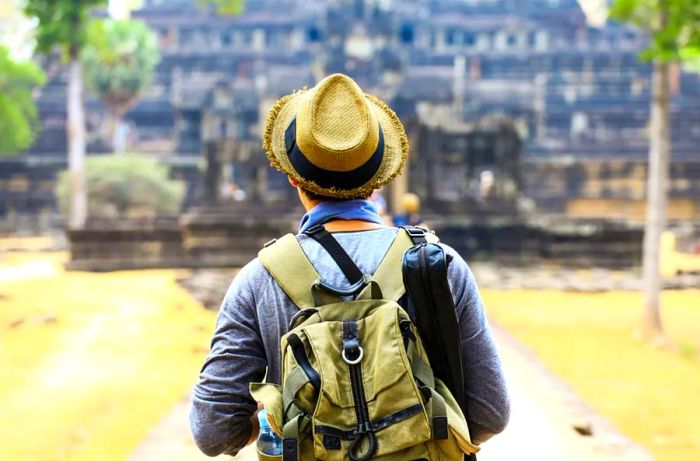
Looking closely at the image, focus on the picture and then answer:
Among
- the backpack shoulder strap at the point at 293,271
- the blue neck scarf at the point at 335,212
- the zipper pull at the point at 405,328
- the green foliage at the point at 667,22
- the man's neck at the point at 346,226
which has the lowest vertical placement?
the zipper pull at the point at 405,328

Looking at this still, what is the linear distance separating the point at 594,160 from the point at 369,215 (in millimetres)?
24072

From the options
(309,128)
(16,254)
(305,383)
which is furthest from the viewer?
(16,254)

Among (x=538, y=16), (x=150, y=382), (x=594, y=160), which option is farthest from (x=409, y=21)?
(x=150, y=382)

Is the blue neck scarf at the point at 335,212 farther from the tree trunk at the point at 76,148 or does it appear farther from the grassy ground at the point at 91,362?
the tree trunk at the point at 76,148

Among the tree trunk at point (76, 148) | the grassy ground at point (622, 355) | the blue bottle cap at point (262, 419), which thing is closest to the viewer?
the blue bottle cap at point (262, 419)

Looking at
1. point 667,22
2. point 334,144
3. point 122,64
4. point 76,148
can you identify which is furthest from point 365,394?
point 122,64

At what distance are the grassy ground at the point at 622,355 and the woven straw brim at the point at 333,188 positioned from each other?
11.7 feet

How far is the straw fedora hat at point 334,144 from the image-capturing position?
1.58 m

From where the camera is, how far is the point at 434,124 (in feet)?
54.8

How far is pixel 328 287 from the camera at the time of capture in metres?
1.47

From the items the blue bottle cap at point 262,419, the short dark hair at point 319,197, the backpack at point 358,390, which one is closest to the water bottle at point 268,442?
the blue bottle cap at point 262,419

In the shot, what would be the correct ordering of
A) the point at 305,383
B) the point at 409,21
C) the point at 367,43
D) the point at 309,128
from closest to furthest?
the point at 305,383, the point at 309,128, the point at 367,43, the point at 409,21

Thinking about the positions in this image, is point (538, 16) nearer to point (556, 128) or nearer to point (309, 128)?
point (556, 128)

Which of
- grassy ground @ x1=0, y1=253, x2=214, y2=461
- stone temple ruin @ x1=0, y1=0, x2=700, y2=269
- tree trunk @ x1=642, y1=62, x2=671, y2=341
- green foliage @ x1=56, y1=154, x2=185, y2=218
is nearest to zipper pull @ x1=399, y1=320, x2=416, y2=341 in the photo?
grassy ground @ x1=0, y1=253, x2=214, y2=461
